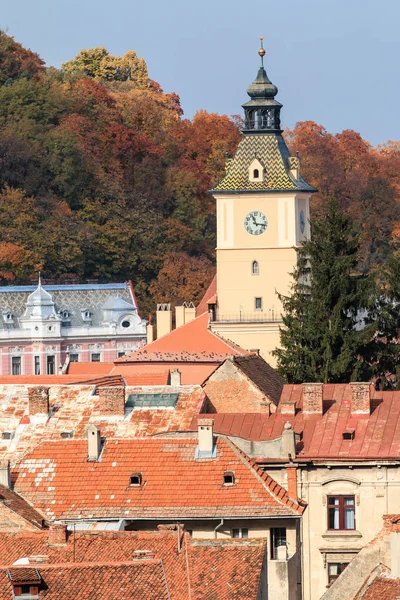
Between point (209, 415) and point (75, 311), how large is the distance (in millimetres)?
72895

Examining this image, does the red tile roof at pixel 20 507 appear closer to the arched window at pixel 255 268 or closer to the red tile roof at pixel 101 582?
the red tile roof at pixel 101 582

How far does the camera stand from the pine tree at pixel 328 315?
297 ft

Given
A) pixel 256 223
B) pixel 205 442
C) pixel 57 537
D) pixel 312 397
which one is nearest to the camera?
pixel 57 537

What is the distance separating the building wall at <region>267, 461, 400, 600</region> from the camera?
215 feet

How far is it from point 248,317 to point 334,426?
4215 centimetres

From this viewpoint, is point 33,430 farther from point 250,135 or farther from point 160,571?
point 250,135

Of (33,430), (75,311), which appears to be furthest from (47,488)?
(75,311)

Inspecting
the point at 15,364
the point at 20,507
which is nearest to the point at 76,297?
the point at 15,364

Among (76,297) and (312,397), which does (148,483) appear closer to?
(312,397)

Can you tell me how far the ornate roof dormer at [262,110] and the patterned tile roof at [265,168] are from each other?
0.76m

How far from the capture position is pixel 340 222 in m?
95.7

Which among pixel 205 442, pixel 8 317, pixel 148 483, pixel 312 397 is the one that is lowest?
pixel 148 483

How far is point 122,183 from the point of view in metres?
164

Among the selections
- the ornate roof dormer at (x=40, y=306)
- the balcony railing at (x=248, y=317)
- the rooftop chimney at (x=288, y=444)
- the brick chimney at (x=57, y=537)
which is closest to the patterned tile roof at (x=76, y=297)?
the ornate roof dormer at (x=40, y=306)
